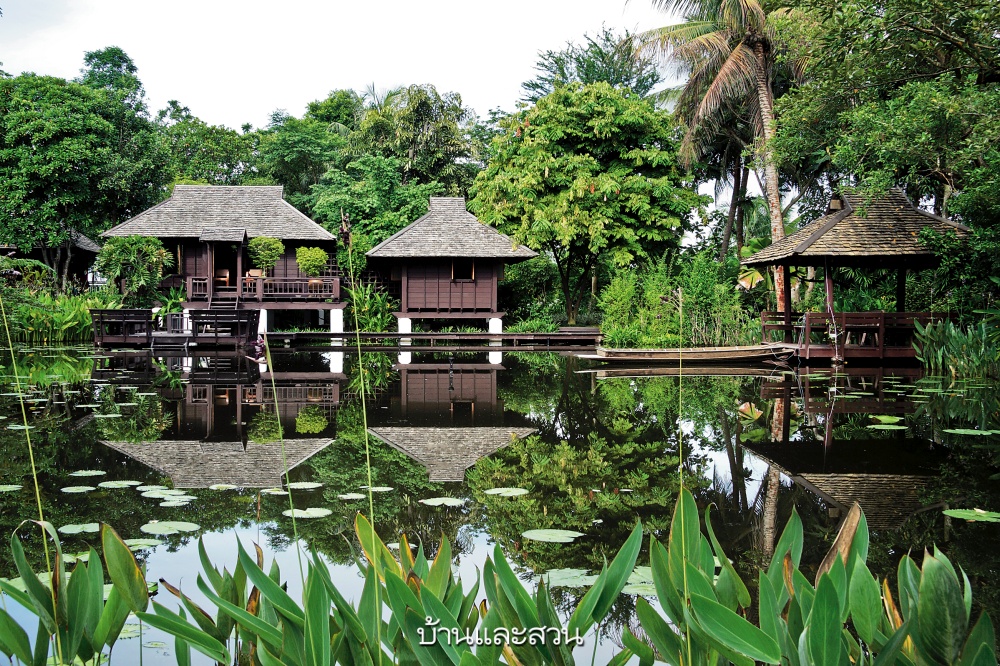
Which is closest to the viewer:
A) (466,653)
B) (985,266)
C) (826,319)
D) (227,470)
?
(466,653)

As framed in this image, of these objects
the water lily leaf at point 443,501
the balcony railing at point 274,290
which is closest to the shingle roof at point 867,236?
the water lily leaf at point 443,501

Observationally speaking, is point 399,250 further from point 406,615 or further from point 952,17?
point 406,615

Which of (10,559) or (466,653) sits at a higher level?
(466,653)

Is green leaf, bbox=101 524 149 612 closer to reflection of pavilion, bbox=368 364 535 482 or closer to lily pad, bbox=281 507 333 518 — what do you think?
lily pad, bbox=281 507 333 518

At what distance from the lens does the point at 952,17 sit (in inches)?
455

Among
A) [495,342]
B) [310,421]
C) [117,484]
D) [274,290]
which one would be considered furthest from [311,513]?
[274,290]

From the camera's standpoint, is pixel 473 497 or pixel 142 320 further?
pixel 142 320

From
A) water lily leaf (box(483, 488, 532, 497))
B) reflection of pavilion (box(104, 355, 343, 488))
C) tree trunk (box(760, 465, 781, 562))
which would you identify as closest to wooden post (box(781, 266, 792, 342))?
reflection of pavilion (box(104, 355, 343, 488))

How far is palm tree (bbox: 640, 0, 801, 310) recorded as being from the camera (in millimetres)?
21734

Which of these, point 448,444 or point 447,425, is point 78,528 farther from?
point 447,425

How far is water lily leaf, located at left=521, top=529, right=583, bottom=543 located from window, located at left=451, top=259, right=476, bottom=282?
2171 centimetres

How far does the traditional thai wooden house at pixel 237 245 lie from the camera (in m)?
24.9

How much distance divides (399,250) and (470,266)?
281 centimetres

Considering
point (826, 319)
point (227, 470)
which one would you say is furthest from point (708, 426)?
point (826, 319)
